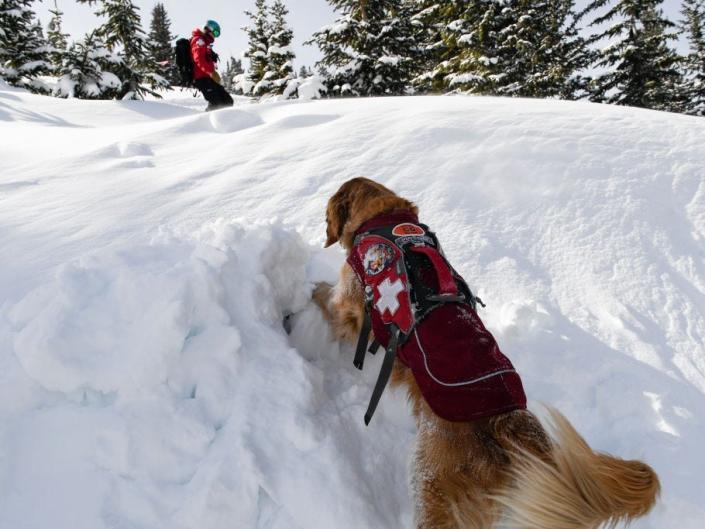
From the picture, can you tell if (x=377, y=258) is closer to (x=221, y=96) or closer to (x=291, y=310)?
(x=291, y=310)

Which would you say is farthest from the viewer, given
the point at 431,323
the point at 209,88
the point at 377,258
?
the point at 209,88

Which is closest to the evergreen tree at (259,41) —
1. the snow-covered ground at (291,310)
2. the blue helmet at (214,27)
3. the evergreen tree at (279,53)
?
the evergreen tree at (279,53)

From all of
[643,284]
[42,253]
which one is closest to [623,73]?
[643,284]

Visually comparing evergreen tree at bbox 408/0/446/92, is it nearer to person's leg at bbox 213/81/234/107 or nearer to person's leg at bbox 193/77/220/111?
person's leg at bbox 213/81/234/107

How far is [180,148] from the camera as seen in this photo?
4879 millimetres

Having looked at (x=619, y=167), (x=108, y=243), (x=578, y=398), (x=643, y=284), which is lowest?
(x=578, y=398)

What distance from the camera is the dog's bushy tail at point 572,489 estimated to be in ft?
4.13

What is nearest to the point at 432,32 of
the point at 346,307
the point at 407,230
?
the point at 407,230

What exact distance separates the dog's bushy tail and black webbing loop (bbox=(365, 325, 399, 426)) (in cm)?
59

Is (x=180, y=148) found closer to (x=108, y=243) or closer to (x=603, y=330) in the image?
(x=108, y=243)

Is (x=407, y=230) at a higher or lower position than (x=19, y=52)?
lower

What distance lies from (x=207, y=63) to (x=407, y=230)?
25.7ft

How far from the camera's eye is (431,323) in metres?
1.69

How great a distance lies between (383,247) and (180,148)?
383 cm
